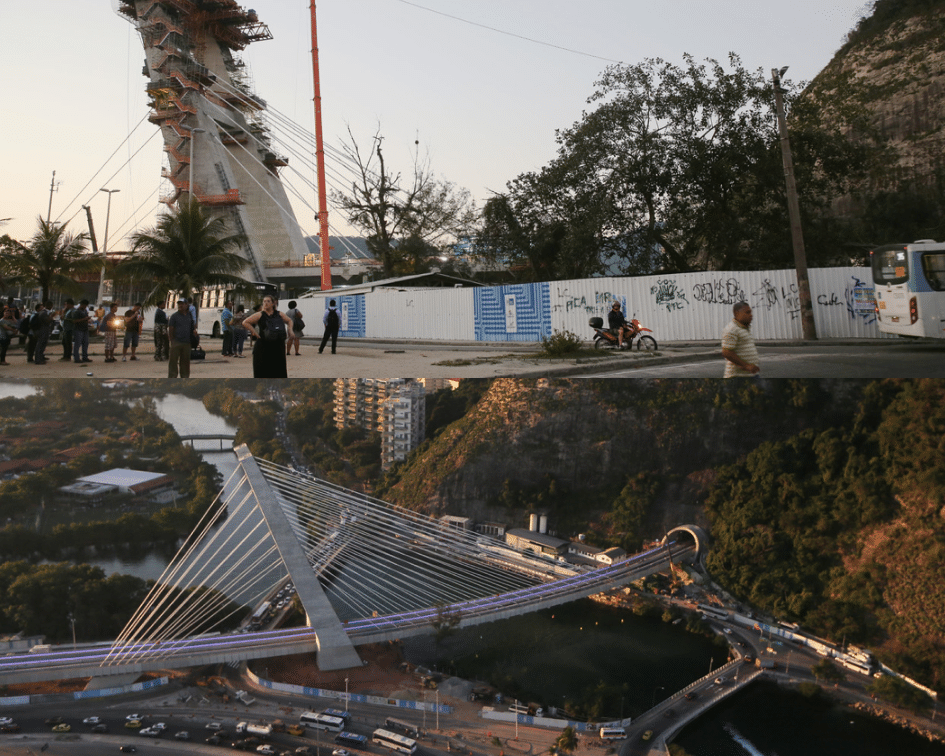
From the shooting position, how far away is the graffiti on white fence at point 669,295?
21141 millimetres

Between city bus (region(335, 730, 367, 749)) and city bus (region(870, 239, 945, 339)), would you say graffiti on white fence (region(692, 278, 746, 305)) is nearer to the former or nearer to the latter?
city bus (region(870, 239, 945, 339))

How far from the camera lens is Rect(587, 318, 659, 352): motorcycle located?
17859 mm

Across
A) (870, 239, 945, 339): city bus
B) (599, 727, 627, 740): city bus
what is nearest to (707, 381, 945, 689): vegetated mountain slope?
(870, 239, 945, 339): city bus

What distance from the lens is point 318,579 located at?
42.1 feet

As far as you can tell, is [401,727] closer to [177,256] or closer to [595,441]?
[595,441]

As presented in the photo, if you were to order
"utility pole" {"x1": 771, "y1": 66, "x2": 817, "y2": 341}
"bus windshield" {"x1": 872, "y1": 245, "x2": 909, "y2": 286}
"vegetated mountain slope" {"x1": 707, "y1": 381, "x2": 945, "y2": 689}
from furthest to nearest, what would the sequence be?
"utility pole" {"x1": 771, "y1": 66, "x2": 817, "y2": 341} < "bus windshield" {"x1": 872, "y1": 245, "x2": 909, "y2": 286} < "vegetated mountain slope" {"x1": 707, "y1": 381, "x2": 945, "y2": 689}

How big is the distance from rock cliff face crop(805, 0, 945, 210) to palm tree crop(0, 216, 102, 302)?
92.0ft

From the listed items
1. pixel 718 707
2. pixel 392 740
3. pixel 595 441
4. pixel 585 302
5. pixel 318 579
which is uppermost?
pixel 585 302

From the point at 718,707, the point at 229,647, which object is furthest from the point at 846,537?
the point at 229,647

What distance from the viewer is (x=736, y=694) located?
14.3m

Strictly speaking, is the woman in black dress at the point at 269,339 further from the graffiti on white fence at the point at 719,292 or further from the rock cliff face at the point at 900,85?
the rock cliff face at the point at 900,85

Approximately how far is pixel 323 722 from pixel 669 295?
15.1 m

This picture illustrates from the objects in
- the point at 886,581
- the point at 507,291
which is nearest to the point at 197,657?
the point at 886,581

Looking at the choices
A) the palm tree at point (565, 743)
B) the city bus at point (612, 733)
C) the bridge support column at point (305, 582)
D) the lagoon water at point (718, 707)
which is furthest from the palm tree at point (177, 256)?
the city bus at point (612, 733)
